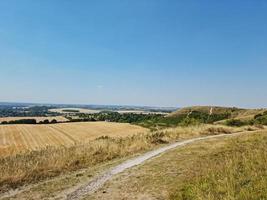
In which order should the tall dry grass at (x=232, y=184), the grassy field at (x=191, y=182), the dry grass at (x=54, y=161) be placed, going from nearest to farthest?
1. the tall dry grass at (x=232, y=184)
2. the grassy field at (x=191, y=182)
3. the dry grass at (x=54, y=161)

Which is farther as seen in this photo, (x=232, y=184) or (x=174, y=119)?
(x=174, y=119)

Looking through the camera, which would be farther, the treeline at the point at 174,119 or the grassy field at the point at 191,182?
the treeline at the point at 174,119

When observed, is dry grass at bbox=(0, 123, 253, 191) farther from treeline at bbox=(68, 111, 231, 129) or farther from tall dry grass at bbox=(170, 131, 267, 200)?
treeline at bbox=(68, 111, 231, 129)

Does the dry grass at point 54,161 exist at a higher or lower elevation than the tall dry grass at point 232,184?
lower

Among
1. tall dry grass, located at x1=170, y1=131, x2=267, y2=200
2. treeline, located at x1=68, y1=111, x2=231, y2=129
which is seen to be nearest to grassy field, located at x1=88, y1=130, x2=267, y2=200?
tall dry grass, located at x1=170, y1=131, x2=267, y2=200

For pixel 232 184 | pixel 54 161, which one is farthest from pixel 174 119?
pixel 232 184

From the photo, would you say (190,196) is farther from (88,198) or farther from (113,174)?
(113,174)

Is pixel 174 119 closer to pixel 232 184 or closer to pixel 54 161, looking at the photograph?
pixel 54 161

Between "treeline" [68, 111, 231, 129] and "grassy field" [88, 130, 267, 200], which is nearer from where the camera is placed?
"grassy field" [88, 130, 267, 200]

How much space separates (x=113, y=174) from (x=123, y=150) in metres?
7.32

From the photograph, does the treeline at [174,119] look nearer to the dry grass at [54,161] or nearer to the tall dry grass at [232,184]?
the dry grass at [54,161]

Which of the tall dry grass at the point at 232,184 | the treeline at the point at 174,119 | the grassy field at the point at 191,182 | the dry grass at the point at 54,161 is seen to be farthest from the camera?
the treeline at the point at 174,119

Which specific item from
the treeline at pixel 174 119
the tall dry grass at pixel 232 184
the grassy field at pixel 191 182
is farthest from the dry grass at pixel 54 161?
the treeline at pixel 174 119

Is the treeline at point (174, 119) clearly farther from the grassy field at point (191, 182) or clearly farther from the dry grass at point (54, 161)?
the grassy field at point (191, 182)
